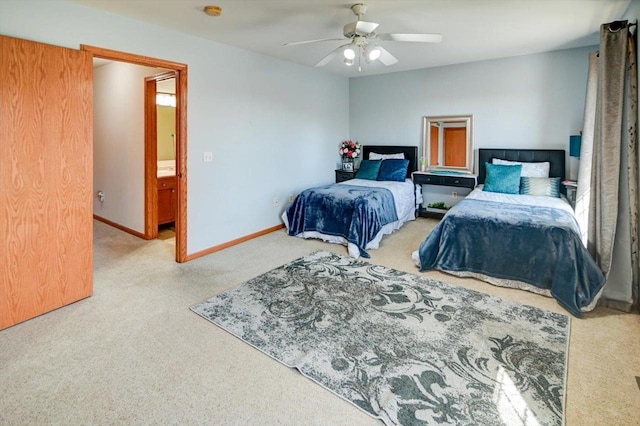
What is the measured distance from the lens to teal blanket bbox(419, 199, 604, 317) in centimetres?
300

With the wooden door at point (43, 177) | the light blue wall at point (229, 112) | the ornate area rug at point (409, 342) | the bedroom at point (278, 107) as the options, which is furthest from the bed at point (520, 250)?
the wooden door at point (43, 177)

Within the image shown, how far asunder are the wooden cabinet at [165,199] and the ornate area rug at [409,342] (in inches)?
98.7

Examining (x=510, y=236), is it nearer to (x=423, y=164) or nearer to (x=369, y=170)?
(x=423, y=164)

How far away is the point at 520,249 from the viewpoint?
3338 millimetres

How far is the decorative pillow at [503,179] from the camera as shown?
189 inches

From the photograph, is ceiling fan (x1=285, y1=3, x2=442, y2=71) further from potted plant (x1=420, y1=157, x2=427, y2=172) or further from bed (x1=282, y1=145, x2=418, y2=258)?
potted plant (x1=420, y1=157, x2=427, y2=172)

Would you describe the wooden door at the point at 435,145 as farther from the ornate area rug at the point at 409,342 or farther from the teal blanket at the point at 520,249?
the ornate area rug at the point at 409,342

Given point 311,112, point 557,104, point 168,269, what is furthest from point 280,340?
point 557,104

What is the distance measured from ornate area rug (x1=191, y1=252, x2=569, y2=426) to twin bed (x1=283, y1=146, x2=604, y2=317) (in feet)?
1.15

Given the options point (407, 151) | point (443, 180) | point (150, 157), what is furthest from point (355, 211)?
point (150, 157)

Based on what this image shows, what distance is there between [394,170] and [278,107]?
216cm

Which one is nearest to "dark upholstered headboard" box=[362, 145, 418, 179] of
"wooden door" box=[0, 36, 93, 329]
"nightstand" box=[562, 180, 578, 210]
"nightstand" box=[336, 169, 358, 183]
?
"nightstand" box=[336, 169, 358, 183]

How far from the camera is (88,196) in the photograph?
3.04m

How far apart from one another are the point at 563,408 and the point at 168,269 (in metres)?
3.57
